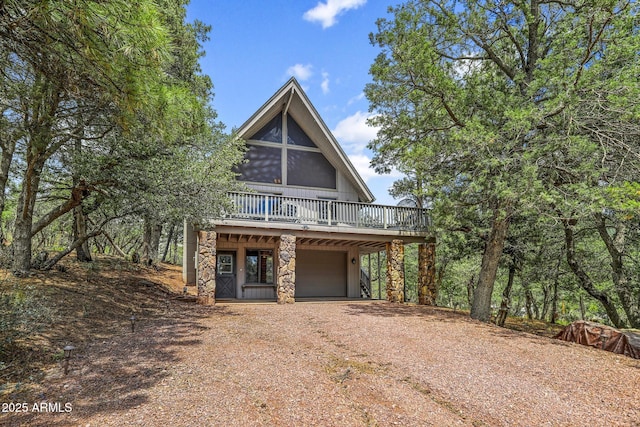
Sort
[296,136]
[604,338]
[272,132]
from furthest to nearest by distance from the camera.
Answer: [296,136], [272,132], [604,338]

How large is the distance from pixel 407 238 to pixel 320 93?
7945 mm

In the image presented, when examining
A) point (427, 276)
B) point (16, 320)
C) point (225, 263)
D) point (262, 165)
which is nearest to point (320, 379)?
point (16, 320)

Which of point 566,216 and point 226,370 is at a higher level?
point 566,216

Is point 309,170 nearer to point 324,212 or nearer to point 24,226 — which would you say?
point 324,212

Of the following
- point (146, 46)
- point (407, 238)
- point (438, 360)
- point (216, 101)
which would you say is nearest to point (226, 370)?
point (438, 360)

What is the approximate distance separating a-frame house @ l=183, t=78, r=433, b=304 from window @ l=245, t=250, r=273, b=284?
4 cm

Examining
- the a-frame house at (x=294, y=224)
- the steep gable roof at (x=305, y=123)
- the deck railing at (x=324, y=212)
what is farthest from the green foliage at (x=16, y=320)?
the steep gable roof at (x=305, y=123)

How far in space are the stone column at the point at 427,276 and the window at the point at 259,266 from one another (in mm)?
6232

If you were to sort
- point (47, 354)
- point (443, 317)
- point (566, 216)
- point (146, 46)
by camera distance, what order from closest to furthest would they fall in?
1. point (146, 46)
2. point (47, 354)
3. point (566, 216)
4. point (443, 317)

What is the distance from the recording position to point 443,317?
9.85 meters

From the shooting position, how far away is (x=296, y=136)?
14914 mm

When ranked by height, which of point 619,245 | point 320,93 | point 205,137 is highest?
point 320,93

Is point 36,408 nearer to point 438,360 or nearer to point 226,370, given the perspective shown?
point 226,370

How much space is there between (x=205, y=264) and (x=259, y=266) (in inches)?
150
